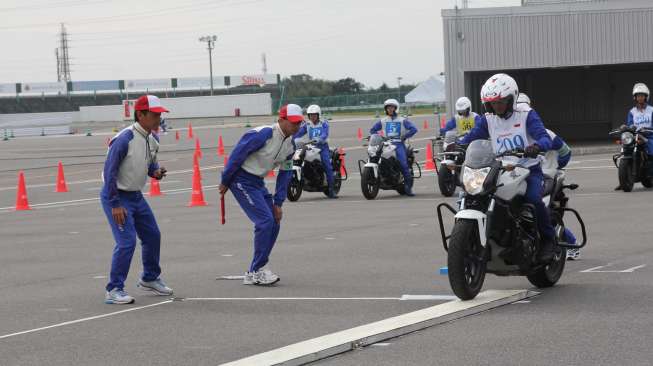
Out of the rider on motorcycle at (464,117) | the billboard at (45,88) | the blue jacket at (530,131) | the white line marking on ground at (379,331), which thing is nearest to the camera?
the white line marking on ground at (379,331)

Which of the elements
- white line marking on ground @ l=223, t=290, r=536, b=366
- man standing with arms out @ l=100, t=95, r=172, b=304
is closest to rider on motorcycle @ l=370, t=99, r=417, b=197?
man standing with arms out @ l=100, t=95, r=172, b=304

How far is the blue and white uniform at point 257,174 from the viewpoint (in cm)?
1180

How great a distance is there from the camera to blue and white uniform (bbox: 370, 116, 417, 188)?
23688 mm

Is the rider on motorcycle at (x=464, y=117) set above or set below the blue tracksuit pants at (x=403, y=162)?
above

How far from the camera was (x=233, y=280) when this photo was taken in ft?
40.3

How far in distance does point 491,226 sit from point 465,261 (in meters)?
0.42

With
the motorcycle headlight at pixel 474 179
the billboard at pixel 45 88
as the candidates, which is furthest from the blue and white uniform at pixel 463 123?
the billboard at pixel 45 88

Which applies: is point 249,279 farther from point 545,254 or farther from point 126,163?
point 545,254

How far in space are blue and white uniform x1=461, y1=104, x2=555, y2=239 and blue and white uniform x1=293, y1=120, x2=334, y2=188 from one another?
1354 cm

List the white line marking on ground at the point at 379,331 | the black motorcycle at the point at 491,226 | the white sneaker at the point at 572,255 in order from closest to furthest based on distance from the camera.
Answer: the white line marking on ground at the point at 379,331, the black motorcycle at the point at 491,226, the white sneaker at the point at 572,255

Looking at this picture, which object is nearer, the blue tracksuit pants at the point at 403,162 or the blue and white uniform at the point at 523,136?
the blue and white uniform at the point at 523,136

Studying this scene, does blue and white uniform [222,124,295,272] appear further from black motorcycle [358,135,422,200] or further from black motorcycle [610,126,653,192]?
black motorcycle [358,135,422,200]

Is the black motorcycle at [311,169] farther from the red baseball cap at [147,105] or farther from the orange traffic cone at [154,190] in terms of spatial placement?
the red baseball cap at [147,105]

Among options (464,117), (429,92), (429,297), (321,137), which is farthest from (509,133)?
(429,92)
